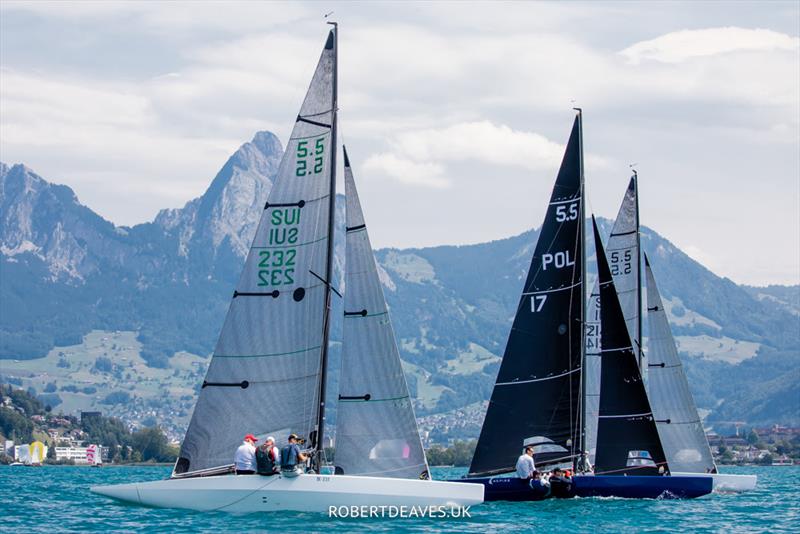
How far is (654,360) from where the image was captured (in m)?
58.0

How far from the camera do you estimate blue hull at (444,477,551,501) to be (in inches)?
1741

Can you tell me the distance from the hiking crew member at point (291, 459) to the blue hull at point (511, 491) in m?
10.0

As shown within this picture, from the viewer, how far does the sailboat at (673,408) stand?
56.6m

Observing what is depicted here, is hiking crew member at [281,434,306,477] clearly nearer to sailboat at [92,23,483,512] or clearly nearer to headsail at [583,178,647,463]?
sailboat at [92,23,483,512]

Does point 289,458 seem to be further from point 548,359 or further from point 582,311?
point 582,311

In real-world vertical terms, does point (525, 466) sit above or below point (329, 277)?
below

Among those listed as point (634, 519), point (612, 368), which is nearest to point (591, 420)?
point (612, 368)

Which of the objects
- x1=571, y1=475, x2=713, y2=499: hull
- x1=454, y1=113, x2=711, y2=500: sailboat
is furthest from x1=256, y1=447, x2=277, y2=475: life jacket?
x1=571, y1=475, x2=713, y2=499: hull

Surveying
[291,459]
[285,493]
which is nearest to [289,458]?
[291,459]

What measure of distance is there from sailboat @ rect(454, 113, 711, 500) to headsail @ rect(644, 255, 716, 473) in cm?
1022

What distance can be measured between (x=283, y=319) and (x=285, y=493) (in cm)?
480

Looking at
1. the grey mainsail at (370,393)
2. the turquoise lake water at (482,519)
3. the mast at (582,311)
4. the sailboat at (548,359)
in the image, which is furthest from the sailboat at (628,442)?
the grey mainsail at (370,393)

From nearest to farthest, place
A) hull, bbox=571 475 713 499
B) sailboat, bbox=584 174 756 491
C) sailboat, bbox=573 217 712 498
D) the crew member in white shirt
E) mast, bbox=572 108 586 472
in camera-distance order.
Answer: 1. the crew member in white shirt
2. hull, bbox=571 475 713 499
3. sailboat, bbox=573 217 712 498
4. mast, bbox=572 108 586 472
5. sailboat, bbox=584 174 756 491

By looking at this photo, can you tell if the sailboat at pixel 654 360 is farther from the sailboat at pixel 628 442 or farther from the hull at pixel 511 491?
the hull at pixel 511 491
